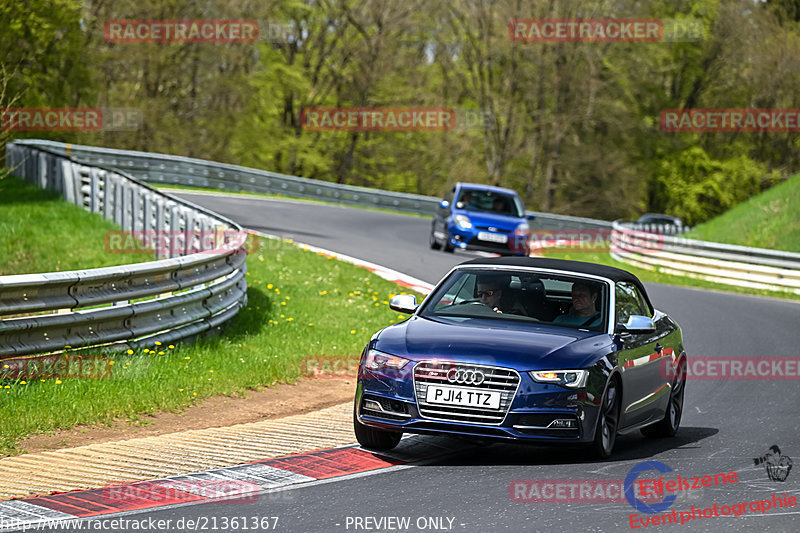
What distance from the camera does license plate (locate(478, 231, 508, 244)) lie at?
2547 centimetres

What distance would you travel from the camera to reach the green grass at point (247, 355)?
9.05 metres

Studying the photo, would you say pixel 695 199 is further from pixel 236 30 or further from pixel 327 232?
pixel 327 232

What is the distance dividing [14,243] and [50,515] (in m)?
14.1

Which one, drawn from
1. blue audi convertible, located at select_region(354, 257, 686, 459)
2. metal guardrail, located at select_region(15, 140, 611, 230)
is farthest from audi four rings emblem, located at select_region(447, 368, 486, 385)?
metal guardrail, located at select_region(15, 140, 611, 230)

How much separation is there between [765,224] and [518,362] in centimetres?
2744

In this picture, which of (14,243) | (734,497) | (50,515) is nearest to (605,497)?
(734,497)

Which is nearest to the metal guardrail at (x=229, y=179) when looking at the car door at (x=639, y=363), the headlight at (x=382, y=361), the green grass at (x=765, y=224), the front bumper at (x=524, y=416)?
the green grass at (x=765, y=224)

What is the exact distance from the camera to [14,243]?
1938 cm
